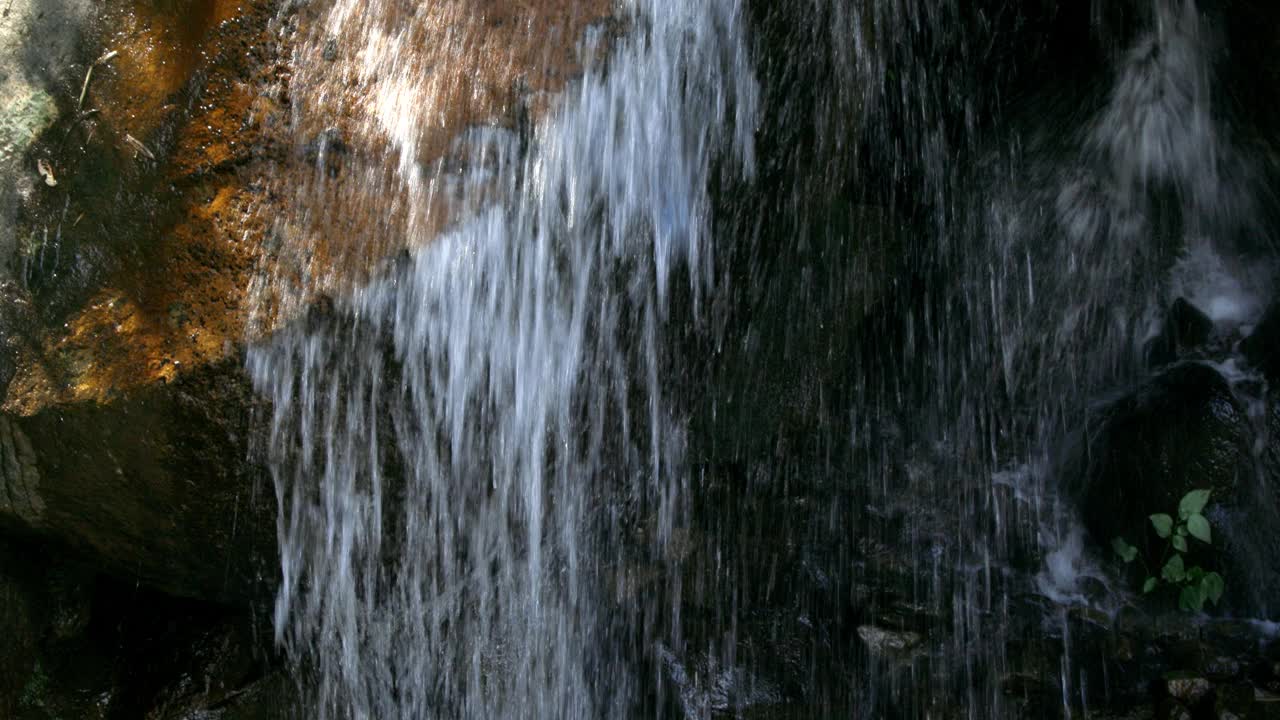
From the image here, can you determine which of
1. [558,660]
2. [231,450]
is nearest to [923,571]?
[558,660]

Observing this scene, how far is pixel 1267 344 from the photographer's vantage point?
10.6ft

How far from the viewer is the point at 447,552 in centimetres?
281

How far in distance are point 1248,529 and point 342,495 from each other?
8.90 ft

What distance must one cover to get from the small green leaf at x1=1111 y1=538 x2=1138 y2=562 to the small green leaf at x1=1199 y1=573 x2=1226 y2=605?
21cm

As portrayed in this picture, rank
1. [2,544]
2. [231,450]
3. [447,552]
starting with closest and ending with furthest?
[231,450]
[447,552]
[2,544]

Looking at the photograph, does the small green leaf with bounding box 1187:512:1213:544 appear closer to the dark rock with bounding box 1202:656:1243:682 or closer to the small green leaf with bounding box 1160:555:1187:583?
the small green leaf with bounding box 1160:555:1187:583

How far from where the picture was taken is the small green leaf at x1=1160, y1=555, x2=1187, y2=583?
3.15 m

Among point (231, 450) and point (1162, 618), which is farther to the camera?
point (1162, 618)

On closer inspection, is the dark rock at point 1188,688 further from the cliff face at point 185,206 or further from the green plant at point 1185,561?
the cliff face at point 185,206

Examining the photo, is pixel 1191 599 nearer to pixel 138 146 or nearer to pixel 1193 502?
pixel 1193 502

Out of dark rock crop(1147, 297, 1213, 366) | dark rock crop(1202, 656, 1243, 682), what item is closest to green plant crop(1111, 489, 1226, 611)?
dark rock crop(1202, 656, 1243, 682)

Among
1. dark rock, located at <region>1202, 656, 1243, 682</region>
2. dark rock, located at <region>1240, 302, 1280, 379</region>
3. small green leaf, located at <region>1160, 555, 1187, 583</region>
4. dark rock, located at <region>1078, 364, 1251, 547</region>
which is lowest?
dark rock, located at <region>1202, 656, 1243, 682</region>

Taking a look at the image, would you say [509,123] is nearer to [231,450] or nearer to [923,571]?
[231,450]

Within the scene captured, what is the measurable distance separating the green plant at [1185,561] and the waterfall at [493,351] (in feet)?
5.02
